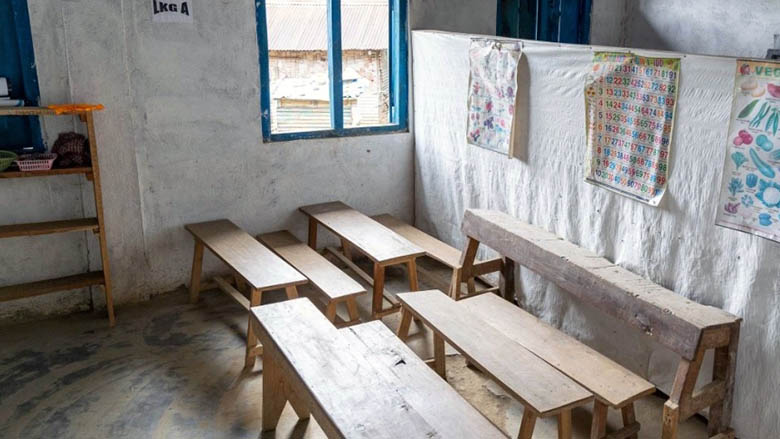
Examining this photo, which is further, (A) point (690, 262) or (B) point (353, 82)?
(B) point (353, 82)

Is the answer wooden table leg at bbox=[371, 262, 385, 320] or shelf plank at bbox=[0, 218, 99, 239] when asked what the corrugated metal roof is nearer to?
shelf plank at bbox=[0, 218, 99, 239]

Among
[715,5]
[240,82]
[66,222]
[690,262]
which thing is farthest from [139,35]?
[715,5]

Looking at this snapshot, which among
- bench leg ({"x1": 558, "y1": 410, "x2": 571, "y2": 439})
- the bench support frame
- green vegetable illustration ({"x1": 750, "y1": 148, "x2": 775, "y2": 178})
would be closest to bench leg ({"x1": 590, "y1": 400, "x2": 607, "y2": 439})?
the bench support frame

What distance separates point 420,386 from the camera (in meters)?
2.42

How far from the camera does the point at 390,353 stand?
2658mm

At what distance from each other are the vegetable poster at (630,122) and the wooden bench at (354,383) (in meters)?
1.44

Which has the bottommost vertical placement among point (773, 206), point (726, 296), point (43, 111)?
point (726, 296)

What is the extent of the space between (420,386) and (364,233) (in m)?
2.06

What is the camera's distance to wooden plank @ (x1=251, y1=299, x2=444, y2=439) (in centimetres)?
218

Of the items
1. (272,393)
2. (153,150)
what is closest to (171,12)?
(153,150)

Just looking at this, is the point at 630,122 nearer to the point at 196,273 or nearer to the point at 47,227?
the point at 196,273

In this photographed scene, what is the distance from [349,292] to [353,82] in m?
2.25

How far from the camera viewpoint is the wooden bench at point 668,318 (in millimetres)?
2678

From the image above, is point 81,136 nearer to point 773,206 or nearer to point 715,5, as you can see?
point 773,206
